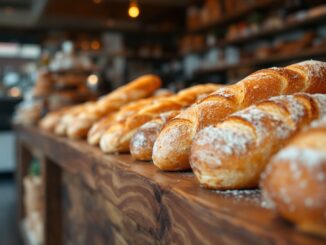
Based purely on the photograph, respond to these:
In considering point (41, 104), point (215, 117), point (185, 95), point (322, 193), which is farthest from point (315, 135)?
point (41, 104)

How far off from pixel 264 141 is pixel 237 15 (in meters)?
4.33

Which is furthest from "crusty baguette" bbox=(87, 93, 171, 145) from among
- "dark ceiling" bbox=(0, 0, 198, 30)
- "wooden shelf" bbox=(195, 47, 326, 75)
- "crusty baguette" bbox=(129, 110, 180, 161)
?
"dark ceiling" bbox=(0, 0, 198, 30)

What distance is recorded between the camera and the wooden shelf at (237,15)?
4.12 meters

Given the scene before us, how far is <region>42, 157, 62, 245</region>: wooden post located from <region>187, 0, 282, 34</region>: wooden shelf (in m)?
2.94

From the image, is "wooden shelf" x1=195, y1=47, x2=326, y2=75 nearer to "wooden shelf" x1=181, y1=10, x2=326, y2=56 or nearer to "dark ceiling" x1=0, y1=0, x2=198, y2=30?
"wooden shelf" x1=181, y1=10, x2=326, y2=56

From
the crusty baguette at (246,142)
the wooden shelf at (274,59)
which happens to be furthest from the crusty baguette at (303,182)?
the wooden shelf at (274,59)

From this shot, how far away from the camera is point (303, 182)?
1.39 ft

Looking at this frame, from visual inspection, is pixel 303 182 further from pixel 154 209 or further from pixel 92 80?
pixel 92 80

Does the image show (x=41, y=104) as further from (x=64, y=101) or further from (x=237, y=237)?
(x=237, y=237)

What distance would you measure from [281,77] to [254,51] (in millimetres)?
3974

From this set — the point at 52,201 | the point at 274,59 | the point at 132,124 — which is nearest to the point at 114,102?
the point at 132,124

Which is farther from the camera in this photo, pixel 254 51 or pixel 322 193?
pixel 254 51

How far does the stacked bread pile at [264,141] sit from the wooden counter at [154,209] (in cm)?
3

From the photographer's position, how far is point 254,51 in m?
4.61
